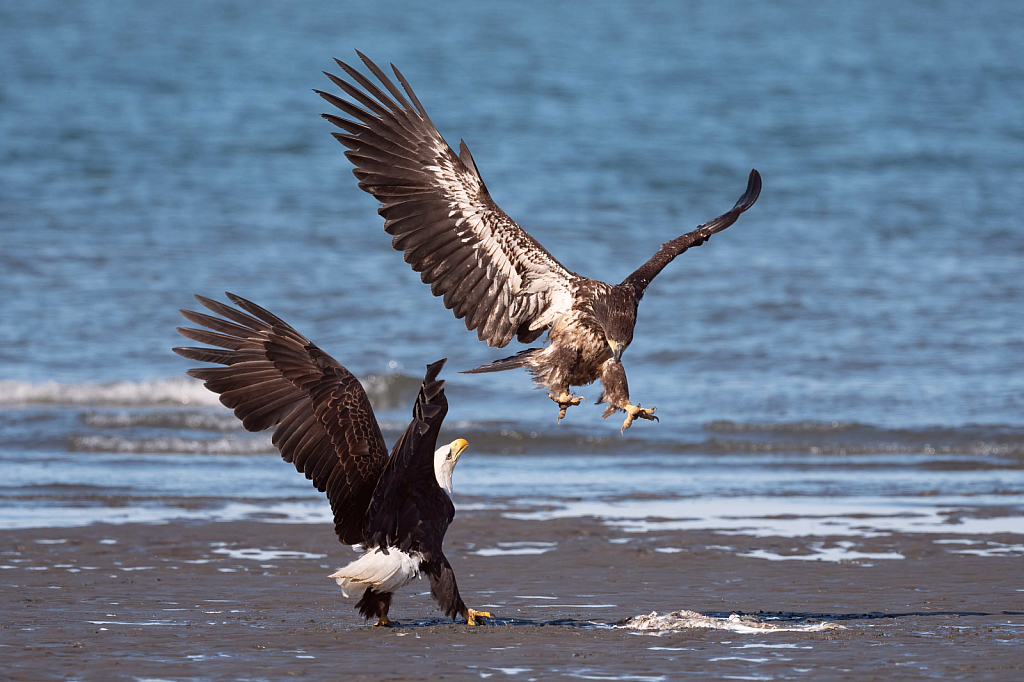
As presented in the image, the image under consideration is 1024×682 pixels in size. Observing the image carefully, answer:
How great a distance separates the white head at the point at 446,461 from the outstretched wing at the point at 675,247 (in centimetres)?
100

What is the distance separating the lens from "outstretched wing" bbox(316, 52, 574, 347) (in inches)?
229

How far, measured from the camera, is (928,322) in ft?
45.9

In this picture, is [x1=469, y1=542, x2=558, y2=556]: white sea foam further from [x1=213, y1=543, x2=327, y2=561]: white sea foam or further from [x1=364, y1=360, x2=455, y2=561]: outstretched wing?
[x1=364, y1=360, x2=455, y2=561]: outstretched wing

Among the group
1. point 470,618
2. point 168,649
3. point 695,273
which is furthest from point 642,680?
point 695,273

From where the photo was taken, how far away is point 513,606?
19.1ft

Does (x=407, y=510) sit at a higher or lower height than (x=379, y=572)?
higher

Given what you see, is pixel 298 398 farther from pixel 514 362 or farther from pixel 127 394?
pixel 127 394

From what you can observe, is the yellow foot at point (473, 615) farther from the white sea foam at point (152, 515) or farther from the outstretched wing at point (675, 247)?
the white sea foam at point (152, 515)

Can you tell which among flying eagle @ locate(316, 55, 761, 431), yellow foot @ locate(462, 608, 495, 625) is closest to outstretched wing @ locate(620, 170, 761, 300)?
flying eagle @ locate(316, 55, 761, 431)

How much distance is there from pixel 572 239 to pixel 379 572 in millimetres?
13315

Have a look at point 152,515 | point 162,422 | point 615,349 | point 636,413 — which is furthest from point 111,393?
point 636,413

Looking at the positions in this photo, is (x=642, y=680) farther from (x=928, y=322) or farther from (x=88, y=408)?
(x=928, y=322)

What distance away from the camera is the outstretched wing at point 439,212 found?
19.1 ft

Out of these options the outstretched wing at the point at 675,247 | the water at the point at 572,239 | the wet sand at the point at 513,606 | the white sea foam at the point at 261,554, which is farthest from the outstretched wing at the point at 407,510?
the water at the point at 572,239
